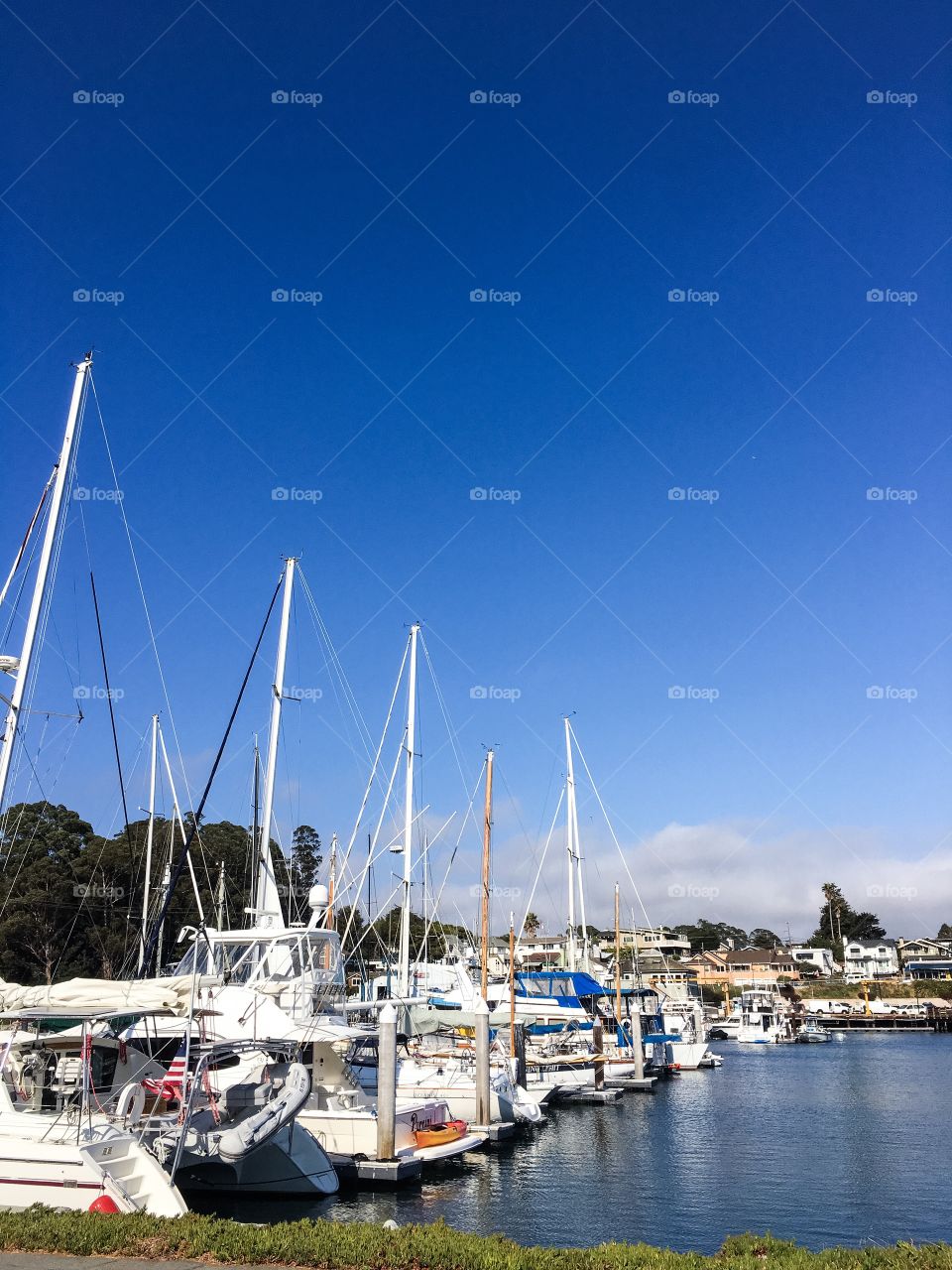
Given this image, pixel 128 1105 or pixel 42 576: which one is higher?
pixel 42 576

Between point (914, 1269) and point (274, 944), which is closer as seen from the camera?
point (914, 1269)

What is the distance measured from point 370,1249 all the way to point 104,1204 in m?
→ 8.25

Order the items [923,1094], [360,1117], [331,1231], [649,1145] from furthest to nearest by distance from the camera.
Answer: [923,1094] < [649,1145] < [360,1117] < [331,1231]

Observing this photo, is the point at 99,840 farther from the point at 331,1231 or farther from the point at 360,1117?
the point at 331,1231

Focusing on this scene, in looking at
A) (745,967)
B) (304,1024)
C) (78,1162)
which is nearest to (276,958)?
(304,1024)

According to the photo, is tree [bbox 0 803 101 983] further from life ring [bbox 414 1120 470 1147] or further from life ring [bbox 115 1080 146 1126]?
life ring [bbox 115 1080 146 1126]

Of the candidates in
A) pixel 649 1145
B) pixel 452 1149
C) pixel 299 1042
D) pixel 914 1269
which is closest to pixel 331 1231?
pixel 914 1269

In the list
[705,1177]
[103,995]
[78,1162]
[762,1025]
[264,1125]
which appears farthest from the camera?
[762,1025]

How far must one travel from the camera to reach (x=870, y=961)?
6708 inches

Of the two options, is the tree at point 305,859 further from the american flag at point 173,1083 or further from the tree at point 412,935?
the american flag at point 173,1083

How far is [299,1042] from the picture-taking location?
26.2 m

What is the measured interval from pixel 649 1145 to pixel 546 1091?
8.12 m

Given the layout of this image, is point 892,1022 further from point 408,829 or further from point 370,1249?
point 370,1249

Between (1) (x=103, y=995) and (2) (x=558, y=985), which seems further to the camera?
(2) (x=558, y=985)
